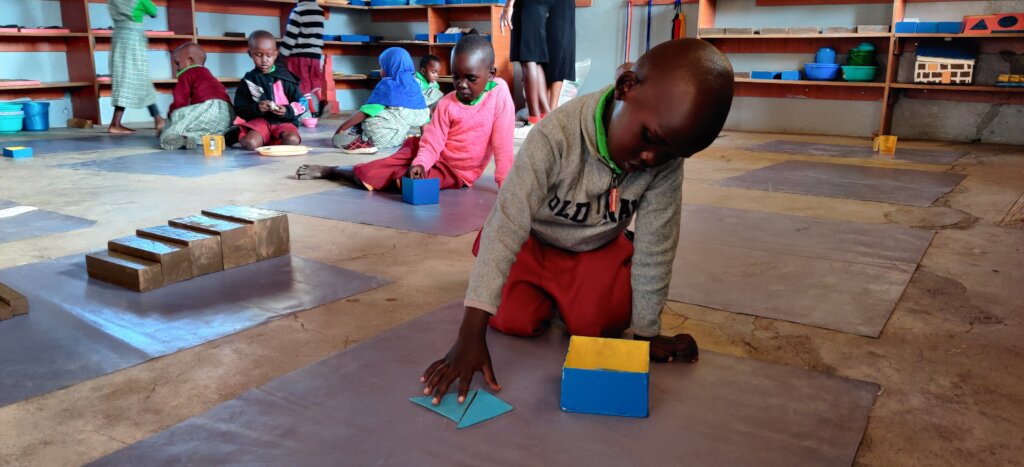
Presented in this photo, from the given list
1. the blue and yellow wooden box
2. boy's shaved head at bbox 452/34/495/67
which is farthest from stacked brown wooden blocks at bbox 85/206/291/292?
the blue and yellow wooden box

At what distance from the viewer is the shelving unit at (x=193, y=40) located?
6.51 m

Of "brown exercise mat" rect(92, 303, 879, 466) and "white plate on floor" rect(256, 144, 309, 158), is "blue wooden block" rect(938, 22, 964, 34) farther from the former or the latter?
"brown exercise mat" rect(92, 303, 879, 466)

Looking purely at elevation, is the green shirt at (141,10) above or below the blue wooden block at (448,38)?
above

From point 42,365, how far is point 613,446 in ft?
3.94

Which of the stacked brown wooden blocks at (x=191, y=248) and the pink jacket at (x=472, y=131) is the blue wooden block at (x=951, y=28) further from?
the stacked brown wooden blocks at (x=191, y=248)

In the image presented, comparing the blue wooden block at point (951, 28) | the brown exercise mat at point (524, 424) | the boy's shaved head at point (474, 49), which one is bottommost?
the brown exercise mat at point (524, 424)

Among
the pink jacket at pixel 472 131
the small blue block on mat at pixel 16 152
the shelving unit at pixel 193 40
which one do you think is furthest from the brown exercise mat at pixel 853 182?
the small blue block on mat at pixel 16 152

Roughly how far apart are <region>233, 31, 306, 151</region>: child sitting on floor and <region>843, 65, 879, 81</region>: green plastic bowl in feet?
14.4

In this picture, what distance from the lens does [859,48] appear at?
20.7 ft

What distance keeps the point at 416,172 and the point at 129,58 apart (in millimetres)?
3939

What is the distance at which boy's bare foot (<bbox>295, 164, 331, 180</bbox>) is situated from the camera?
13.2 ft

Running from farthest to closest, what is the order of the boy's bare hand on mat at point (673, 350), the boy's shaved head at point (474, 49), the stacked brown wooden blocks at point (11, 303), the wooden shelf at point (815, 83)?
the wooden shelf at point (815, 83) → the boy's shaved head at point (474, 49) → the stacked brown wooden blocks at point (11, 303) → the boy's bare hand on mat at point (673, 350)

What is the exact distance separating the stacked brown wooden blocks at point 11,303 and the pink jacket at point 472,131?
71.6 inches

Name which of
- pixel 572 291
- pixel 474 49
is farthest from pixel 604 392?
pixel 474 49
